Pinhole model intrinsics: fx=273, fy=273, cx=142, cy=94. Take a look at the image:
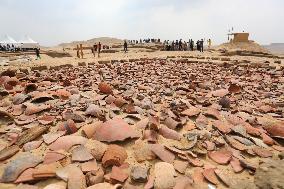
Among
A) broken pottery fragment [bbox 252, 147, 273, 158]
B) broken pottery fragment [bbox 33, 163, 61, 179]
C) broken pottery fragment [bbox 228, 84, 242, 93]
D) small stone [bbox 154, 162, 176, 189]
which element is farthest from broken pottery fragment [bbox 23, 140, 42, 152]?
broken pottery fragment [bbox 228, 84, 242, 93]

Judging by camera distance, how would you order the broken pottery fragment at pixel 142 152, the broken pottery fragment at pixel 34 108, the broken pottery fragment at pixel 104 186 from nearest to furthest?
the broken pottery fragment at pixel 104 186 < the broken pottery fragment at pixel 142 152 < the broken pottery fragment at pixel 34 108

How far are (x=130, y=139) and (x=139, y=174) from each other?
0.60m

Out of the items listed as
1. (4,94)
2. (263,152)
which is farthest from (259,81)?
(4,94)

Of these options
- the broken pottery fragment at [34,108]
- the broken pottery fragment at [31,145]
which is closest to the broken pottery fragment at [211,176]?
the broken pottery fragment at [31,145]

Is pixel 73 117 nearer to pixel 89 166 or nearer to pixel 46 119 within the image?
pixel 46 119

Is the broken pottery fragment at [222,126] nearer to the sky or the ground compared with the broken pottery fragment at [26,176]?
nearer to the sky

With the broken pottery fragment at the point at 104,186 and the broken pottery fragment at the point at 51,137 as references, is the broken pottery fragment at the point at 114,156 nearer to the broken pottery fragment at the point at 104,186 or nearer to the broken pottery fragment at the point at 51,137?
the broken pottery fragment at the point at 104,186

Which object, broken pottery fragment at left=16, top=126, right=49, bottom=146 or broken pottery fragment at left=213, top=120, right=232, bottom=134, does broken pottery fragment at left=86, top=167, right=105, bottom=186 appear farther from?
broken pottery fragment at left=213, top=120, right=232, bottom=134

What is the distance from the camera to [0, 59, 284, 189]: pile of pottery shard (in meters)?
2.33

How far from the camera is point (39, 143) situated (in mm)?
2771

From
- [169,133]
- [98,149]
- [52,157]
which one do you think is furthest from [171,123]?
[52,157]

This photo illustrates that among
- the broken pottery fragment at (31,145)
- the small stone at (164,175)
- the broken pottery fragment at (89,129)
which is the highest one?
the broken pottery fragment at (89,129)

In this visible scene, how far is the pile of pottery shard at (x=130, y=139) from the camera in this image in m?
2.33

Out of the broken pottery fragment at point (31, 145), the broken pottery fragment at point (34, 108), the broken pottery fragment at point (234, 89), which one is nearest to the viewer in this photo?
the broken pottery fragment at point (31, 145)
